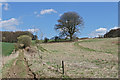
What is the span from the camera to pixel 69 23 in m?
36.1

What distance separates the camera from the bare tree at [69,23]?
3606 centimetres

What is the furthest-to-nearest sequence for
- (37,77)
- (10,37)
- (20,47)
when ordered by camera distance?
(10,37) → (20,47) → (37,77)

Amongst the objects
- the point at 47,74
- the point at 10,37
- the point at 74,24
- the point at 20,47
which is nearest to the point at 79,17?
the point at 74,24

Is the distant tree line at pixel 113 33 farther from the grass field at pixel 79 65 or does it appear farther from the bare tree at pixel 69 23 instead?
the grass field at pixel 79 65

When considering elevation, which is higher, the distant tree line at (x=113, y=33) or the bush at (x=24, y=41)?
the distant tree line at (x=113, y=33)

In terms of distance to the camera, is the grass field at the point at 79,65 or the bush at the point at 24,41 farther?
the bush at the point at 24,41

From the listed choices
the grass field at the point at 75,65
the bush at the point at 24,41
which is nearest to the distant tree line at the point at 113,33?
the bush at the point at 24,41

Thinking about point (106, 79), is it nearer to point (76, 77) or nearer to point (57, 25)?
point (76, 77)

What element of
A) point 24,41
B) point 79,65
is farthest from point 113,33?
point 79,65

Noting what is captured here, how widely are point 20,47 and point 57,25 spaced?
18092 mm

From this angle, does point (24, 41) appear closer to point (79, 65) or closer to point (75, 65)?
point (75, 65)

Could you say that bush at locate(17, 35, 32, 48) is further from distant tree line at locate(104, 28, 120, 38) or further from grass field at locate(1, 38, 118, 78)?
distant tree line at locate(104, 28, 120, 38)

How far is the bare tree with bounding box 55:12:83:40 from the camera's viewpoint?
36062 mm

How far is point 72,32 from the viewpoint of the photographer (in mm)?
38250
